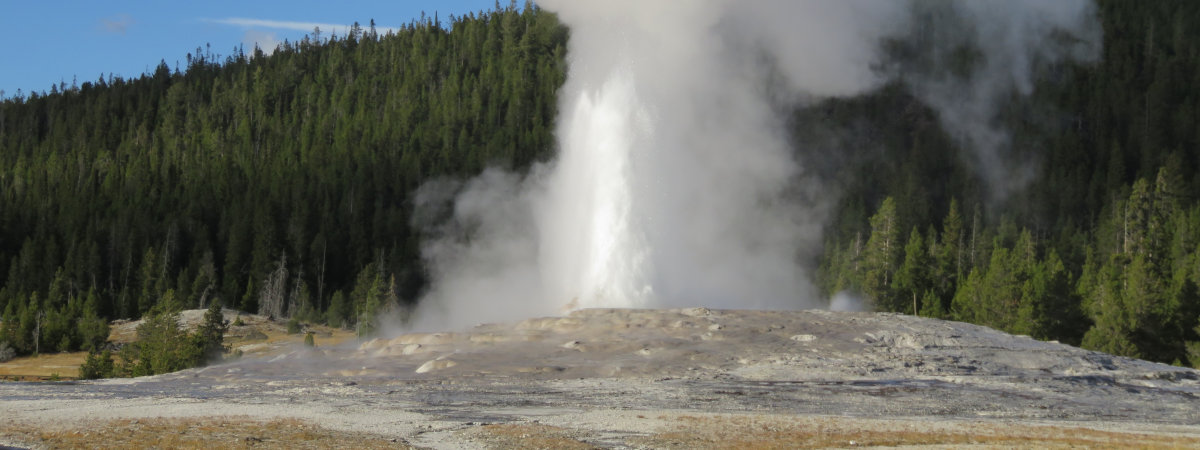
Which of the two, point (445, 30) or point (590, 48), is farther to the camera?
point (445, 30)

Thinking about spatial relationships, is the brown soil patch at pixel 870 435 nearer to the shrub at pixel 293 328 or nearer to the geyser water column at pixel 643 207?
the geyser water column at pixel 643 207

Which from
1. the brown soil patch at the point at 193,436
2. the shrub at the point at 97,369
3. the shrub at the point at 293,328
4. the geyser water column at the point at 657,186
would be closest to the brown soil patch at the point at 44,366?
the shrub at the point at 97,369

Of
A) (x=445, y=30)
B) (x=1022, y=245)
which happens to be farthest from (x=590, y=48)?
(x=445, y=30)

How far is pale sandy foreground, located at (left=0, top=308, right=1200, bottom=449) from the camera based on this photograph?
23234 millimetres

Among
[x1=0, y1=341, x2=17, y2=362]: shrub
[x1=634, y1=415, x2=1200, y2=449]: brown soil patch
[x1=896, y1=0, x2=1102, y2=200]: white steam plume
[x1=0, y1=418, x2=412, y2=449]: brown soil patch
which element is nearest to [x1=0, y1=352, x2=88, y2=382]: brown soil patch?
[x1=0, y1=341, x2=17, y2=362]: shrub

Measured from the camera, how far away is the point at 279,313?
107 meters

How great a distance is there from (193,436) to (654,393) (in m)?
12.6

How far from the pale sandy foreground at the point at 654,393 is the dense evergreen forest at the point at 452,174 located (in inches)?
999

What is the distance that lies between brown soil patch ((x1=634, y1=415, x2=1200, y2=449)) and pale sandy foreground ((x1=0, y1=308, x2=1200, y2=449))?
0.06 metres

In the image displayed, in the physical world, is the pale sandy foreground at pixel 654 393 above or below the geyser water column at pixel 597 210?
below

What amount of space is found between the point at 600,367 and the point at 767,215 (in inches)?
2214

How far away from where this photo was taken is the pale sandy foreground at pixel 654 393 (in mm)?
23234

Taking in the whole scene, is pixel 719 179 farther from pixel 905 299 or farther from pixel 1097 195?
pixel 1097 195

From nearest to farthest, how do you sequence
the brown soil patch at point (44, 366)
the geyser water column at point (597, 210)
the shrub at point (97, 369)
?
the geyser water column at point (597, 210) → the shrub at point (97, 369) → the brown soil patch at point (44, 366)
